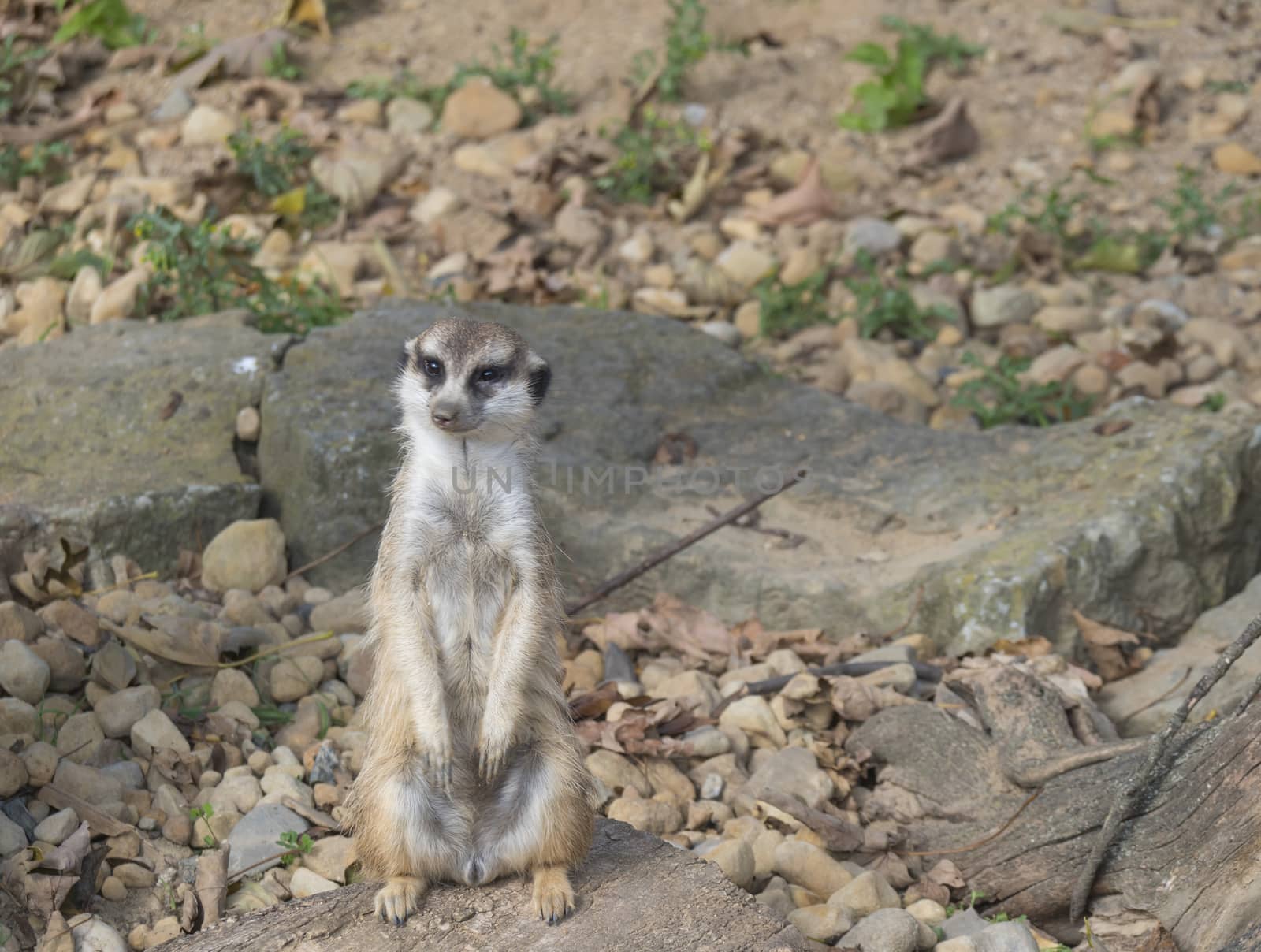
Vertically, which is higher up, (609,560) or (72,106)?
(72,106)

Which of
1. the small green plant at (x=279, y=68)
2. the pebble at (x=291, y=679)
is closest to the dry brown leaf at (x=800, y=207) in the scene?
the small green plant at (x=279, y=68)

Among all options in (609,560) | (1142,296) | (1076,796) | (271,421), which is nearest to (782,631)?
(609,560)

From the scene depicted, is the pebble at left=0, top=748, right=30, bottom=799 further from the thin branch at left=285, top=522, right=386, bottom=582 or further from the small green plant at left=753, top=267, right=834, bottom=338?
the small green plant at left=753, top=267, right=834, bottom=338

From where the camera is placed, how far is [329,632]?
15.3 feet

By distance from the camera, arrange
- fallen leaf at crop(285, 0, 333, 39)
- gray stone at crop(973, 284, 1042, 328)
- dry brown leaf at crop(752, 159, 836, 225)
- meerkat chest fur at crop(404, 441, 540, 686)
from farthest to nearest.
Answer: fallen leaf at crop(285, 0, 333, 39), dry brown leaf at crop(752, 159, 836, 225), gray stone at crop(973, 284, 1042, 328), meerkat chest fur at crop(404, 441, 540, 686)

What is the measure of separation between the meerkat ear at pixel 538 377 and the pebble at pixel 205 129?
17.0 ft

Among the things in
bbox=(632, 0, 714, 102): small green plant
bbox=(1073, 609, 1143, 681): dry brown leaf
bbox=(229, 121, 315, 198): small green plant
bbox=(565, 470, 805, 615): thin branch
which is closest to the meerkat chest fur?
bbox=(565, 470, 805, 615): thin branch

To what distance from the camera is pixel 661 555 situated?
4680mm

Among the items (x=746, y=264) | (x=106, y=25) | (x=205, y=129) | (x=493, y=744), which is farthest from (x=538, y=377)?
(x=106, y=25)

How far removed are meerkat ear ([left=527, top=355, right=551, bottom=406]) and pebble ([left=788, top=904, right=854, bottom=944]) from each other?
1529 millimetres

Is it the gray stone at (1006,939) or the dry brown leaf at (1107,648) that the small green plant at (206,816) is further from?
the dry brown leaf at (1107,648)

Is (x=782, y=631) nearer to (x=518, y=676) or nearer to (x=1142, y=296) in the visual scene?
(x=518, y=676)

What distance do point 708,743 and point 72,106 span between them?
632 cm

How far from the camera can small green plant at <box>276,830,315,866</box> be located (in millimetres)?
3766
